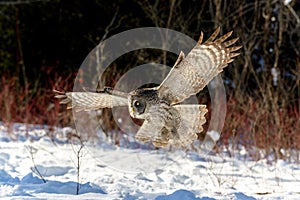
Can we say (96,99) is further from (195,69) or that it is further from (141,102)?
(195,69)

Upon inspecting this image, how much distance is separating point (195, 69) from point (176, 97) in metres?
0.24

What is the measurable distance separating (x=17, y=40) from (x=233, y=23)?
17.8ft

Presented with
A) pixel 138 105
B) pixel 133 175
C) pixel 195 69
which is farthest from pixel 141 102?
pixel 133 175

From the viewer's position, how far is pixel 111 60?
10227mm

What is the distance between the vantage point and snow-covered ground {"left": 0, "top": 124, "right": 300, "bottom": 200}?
4.28 metres

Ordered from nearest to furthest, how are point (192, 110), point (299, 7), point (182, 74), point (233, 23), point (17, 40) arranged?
point (182, 74), point (192, 110), point (233, 23), point (299, 7), point (17, 40)

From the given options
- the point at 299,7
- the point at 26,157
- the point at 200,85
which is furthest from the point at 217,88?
the point at 200,85

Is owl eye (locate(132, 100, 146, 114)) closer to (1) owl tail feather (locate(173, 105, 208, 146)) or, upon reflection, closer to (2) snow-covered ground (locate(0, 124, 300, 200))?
(1) owl tail feather (locate(173, 105, 208, 146))

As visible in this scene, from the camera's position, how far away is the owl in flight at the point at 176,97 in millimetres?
3545

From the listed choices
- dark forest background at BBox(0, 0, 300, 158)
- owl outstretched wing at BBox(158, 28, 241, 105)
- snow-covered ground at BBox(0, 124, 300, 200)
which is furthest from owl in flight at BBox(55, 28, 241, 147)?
dark forest background at BBox(0, 0, 300, 158)

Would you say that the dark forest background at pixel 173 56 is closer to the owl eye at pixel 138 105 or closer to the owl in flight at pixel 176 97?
the owl in flight at pixel 176 97

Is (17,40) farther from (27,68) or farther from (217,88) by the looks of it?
(217,88)

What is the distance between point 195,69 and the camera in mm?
3697

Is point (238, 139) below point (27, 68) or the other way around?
below
